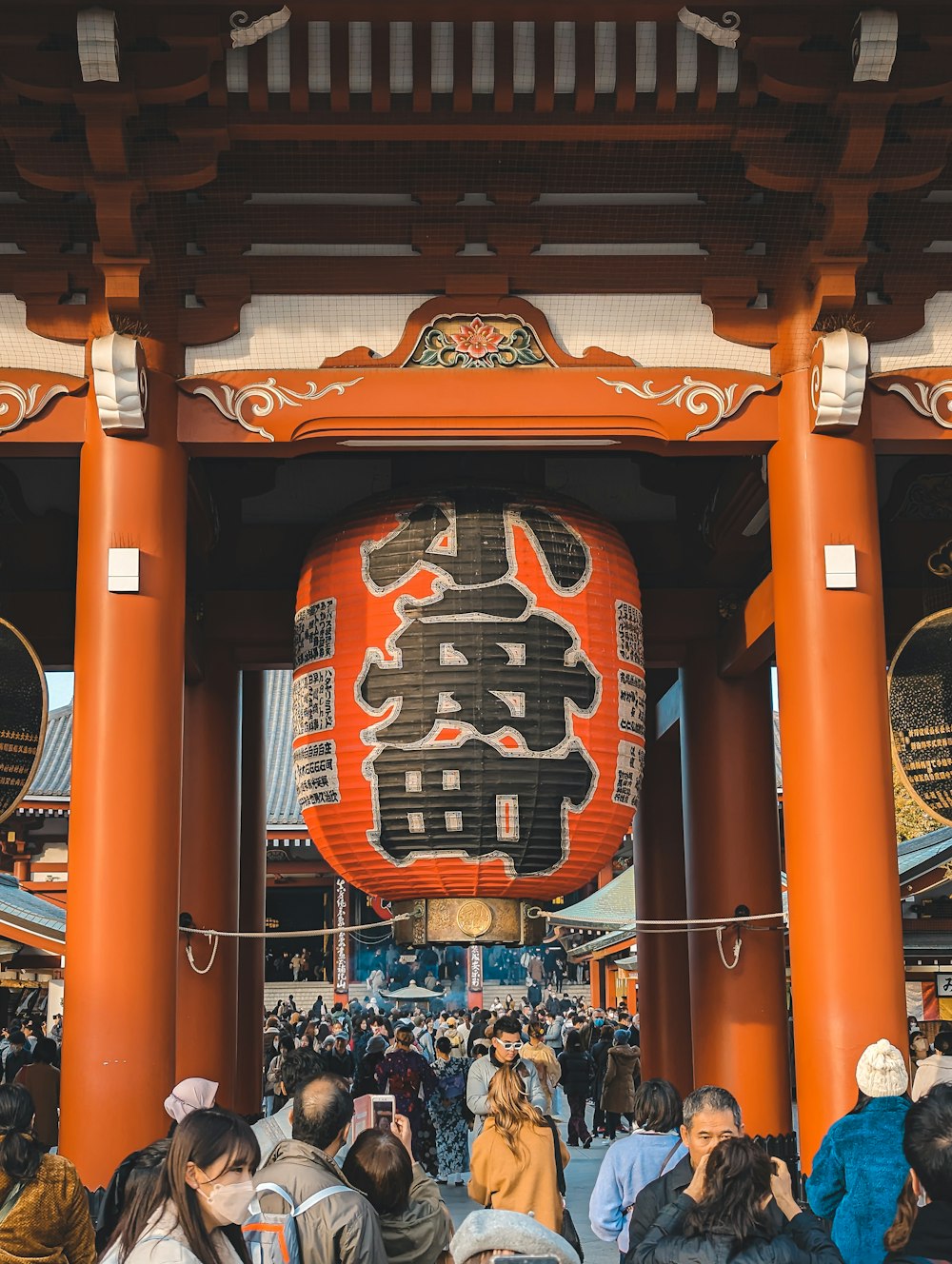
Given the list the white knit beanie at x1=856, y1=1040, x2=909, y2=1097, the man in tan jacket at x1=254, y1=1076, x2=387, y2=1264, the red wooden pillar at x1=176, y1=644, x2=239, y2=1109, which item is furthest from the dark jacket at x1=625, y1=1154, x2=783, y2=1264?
the red wooden pillar at x1=176, y1=644, x2=239, y2=1109

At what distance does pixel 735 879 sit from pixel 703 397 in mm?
4440

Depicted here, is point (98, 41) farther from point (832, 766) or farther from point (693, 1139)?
point (693, 1139)

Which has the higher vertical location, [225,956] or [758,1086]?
[225,956]

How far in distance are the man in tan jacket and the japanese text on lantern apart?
3.30 meters

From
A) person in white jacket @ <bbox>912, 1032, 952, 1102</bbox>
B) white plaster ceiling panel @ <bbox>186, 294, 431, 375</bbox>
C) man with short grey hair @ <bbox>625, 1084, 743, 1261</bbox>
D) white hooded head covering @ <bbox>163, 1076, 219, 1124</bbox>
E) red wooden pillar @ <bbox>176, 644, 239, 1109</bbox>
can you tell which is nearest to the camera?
man with short grey hair @ <bbox>625, 1084, 743, 1261</bbox>

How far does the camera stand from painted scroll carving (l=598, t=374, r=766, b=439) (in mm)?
7961

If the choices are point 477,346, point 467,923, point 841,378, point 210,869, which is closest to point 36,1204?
point 467,923

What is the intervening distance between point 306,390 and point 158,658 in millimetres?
1646

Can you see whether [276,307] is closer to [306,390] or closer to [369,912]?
[306,390]

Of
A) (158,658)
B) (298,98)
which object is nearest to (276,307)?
(298,98)

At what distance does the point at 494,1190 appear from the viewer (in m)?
6.44

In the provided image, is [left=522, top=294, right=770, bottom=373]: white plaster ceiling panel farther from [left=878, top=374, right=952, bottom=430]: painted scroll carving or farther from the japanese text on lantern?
the japanese text on lantern

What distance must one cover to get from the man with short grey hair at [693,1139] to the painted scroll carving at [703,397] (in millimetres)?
4238

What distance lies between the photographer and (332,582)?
8.45 m
